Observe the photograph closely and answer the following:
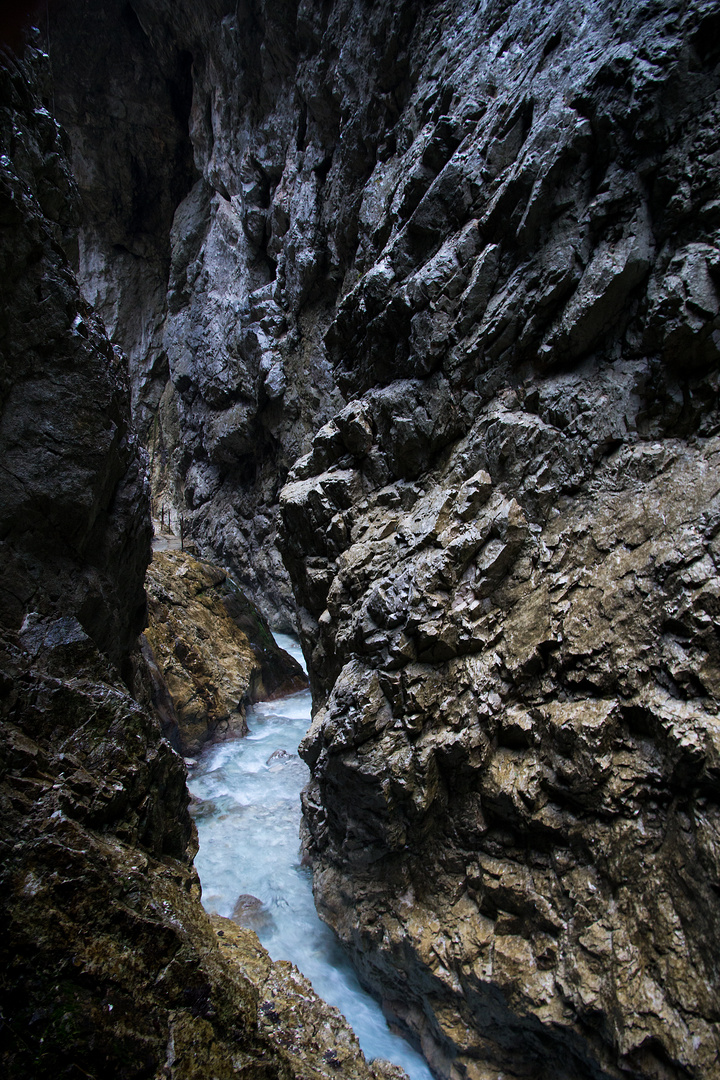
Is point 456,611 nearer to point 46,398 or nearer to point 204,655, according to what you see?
point 46,398

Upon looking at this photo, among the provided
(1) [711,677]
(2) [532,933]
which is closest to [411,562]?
(1) [711,677]

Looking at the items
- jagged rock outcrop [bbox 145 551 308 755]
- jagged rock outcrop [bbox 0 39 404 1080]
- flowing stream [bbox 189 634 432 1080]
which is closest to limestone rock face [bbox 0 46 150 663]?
jagged rock outcrop [bbox 0 39 404 1080]

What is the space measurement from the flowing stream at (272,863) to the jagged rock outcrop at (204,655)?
3.23 ft

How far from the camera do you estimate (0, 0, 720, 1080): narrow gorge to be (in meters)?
3.92

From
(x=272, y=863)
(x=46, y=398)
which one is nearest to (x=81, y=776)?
(x=46, y=398)

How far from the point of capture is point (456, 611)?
7426mm

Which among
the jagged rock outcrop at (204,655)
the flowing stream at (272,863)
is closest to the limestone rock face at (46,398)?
the flowing stream at (272,863)

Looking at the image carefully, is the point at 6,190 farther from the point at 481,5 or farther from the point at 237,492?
the point at 237,492

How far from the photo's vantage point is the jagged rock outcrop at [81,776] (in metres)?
2.99

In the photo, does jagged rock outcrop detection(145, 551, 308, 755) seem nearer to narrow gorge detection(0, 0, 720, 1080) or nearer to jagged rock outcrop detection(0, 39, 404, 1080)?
narrow gorge detection(0, 0, 720, 1080)

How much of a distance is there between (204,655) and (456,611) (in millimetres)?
10814

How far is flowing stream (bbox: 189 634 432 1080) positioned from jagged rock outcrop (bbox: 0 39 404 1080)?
235cm

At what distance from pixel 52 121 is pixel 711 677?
1108 centimetres

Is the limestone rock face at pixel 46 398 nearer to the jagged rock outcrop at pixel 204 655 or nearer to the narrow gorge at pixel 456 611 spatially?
the narrow gorge at pixel 456 611
